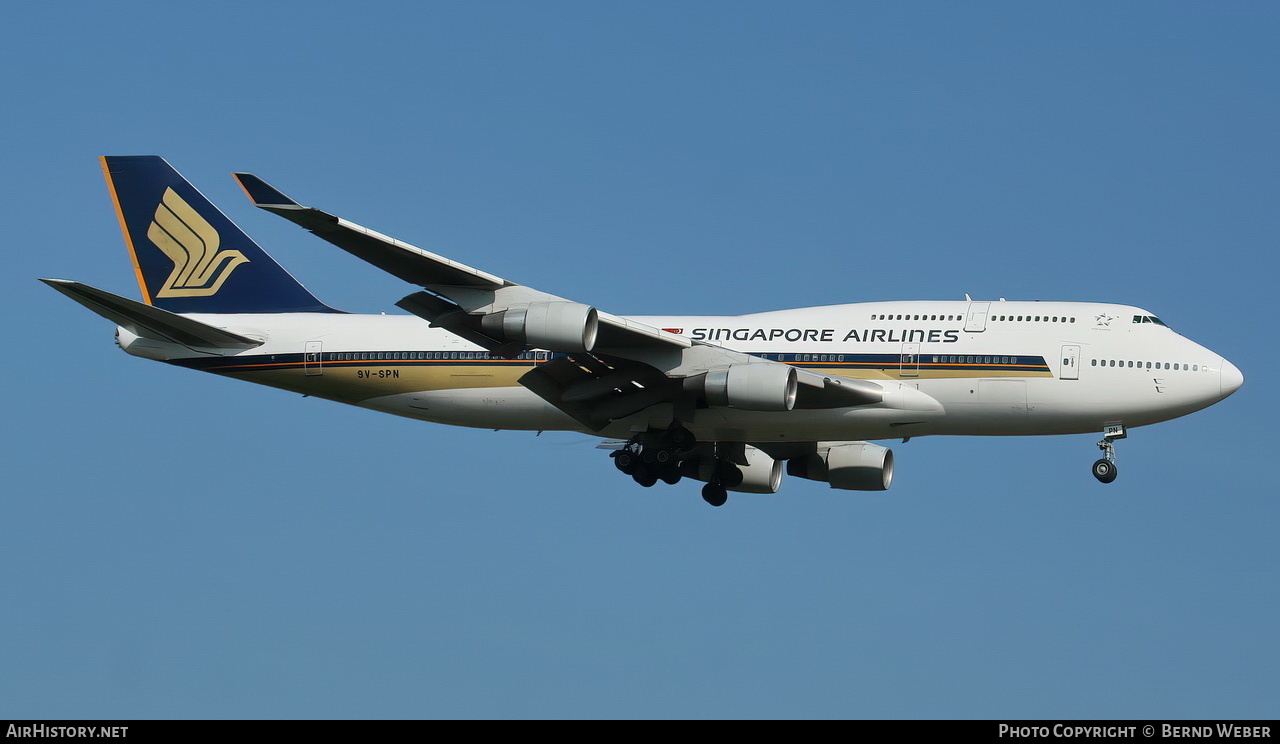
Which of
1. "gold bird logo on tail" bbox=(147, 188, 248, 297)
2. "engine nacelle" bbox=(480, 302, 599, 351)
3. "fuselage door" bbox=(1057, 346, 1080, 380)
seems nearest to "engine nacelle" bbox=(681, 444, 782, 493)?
"fuselage door" bbox=(1057, 346, 1080, 380)

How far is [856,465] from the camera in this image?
46.8 m

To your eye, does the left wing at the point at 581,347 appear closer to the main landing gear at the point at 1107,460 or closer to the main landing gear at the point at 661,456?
the main landing gear at the point at 661,456

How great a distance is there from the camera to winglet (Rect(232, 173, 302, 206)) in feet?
111

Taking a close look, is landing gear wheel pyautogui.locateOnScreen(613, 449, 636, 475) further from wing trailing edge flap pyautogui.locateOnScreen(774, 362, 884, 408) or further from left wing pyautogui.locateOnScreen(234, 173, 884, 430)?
wing trailing edge flap pyautogui.locateOnScreen(774, 362, 884, 408)

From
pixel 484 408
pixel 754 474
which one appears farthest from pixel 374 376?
pixel 754 474

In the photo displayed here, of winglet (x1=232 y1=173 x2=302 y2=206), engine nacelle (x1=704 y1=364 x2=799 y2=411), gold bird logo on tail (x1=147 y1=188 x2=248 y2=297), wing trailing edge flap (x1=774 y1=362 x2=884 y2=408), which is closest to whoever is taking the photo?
winglet (x1=232 y1=173 x2=302 y2=206)

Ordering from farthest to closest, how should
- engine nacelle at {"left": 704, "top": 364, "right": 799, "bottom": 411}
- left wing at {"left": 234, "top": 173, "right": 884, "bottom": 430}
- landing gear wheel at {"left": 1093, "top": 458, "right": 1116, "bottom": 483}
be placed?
landing gear wheel at {"left": 1093, "top": 458, "right": 1116, "bottom": 483}, engine nacelle at {"left": 704, "top": 364, "right": 799, "bottom": 411}, left wing at {"left": 234, "top": 173, "right": 884, "bottom": 430}

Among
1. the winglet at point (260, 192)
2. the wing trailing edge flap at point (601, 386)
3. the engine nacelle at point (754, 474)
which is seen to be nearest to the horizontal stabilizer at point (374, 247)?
the winglet at point (260, 192)

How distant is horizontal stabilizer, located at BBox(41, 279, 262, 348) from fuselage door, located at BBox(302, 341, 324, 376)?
60.8 inches

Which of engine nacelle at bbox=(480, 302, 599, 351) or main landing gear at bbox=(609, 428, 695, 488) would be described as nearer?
engine nacelle at bbox=(480, 302, 599, 351)

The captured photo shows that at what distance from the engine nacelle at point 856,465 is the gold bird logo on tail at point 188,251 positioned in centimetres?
1907

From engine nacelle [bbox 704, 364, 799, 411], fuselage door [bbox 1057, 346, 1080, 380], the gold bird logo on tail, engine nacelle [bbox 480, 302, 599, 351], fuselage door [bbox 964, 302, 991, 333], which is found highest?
the gold bird logo on tail

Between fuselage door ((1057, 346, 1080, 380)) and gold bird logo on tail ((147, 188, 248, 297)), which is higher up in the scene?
gold bird logo on tail ((147, 188, 248, 297))
